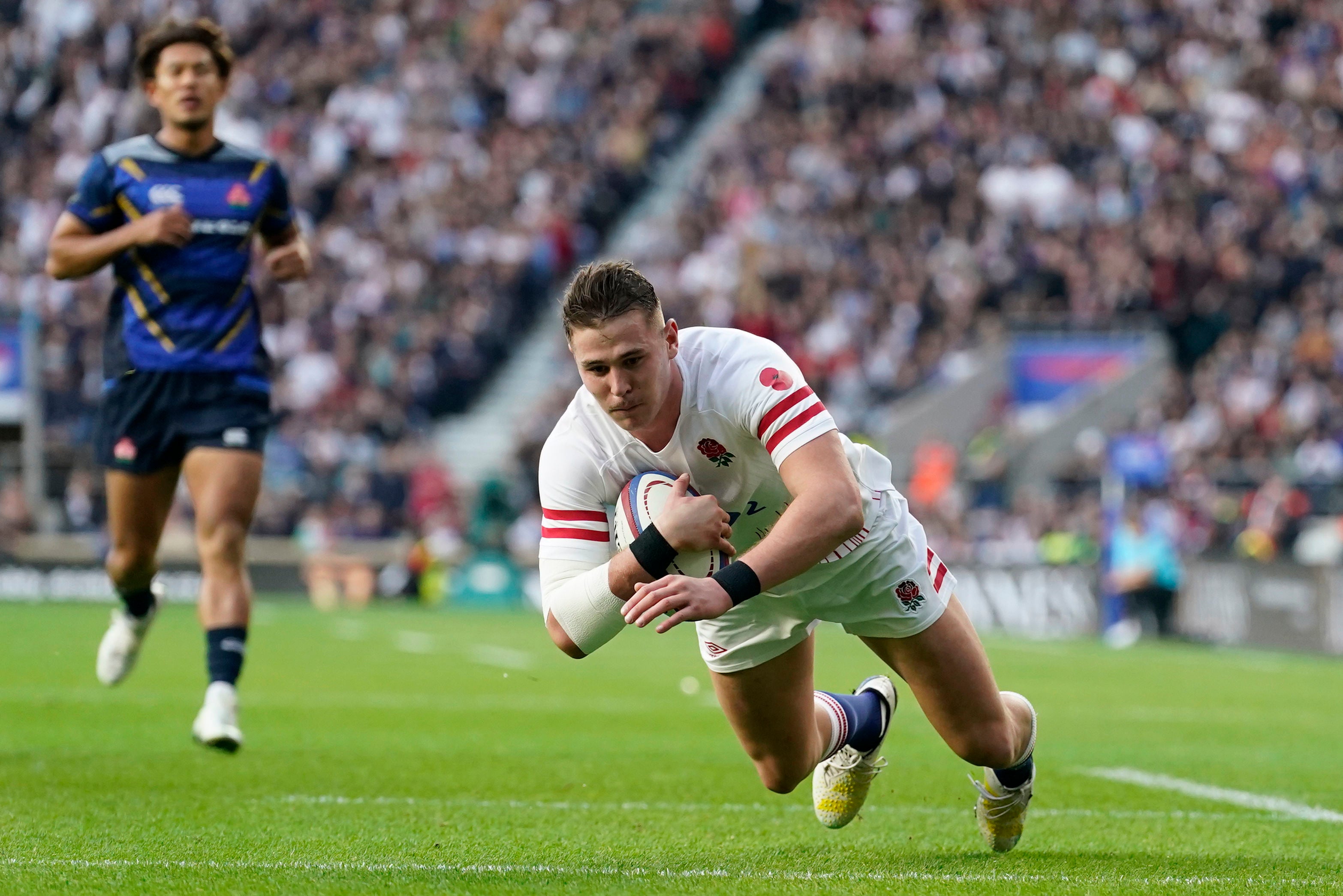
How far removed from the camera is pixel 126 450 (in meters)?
7.23

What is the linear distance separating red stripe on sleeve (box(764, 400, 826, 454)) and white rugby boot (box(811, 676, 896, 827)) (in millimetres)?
1494

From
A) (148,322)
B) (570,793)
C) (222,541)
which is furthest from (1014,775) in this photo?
(148,322)

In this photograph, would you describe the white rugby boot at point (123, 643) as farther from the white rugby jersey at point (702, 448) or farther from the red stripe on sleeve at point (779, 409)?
the red stripe on sleeve at point (779, 409)

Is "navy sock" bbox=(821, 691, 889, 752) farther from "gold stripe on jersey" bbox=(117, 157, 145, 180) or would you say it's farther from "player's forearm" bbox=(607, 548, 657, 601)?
"gold stripe on jersey" bbox=(117, 157, 145, 180)

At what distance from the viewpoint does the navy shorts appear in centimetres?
721

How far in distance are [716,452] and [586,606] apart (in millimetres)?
554

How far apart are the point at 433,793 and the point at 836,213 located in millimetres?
22365

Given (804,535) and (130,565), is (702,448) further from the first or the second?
(130,565)

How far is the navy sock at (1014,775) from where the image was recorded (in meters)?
5.51

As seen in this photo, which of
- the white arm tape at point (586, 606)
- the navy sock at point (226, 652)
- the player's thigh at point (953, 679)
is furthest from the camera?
the navy sock at point (226, 652)

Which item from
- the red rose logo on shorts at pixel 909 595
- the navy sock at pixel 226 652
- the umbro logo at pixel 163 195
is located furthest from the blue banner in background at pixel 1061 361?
the red rose logo on shorts at pixel 909 595

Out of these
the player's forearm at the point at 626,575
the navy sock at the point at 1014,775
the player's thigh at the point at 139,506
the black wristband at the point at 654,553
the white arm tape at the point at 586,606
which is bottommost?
the player's thigh at the point at 139,506

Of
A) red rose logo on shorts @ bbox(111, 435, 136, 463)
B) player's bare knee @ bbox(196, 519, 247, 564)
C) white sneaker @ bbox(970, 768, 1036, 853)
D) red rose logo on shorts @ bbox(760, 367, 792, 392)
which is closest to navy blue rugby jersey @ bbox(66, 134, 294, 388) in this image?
red rose logo on shorts @ bbox(111, 435, 136, 463)

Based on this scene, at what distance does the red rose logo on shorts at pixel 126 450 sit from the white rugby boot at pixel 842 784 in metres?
3.06
